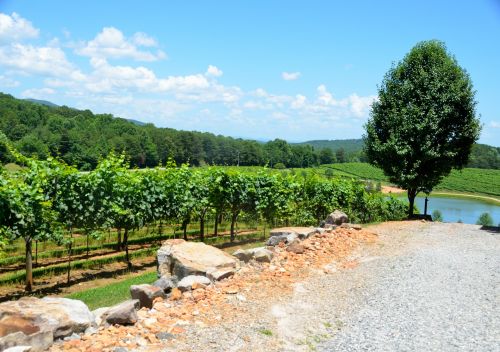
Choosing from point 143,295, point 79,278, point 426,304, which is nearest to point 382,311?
point 426,304

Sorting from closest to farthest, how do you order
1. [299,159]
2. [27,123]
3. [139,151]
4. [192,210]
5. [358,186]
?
[192,210]
[358,186]
[27,123]
[139,151]
[299,159]

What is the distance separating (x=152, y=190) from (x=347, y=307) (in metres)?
15.9

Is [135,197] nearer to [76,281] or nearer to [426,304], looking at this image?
[76,281]

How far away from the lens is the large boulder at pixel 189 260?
1160 centimetres

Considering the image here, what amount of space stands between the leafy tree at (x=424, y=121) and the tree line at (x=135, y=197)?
6.95 metres

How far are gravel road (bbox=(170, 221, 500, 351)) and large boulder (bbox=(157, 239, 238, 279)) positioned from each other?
231 centimetres

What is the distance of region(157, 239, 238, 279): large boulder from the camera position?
1160 centimetres

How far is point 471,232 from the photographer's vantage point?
19.8 m

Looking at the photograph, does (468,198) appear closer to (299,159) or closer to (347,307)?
(299,159)

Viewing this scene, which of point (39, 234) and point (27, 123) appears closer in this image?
point (39, 234)

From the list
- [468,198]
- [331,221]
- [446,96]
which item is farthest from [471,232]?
[468,198]

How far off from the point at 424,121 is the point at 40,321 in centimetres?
2372

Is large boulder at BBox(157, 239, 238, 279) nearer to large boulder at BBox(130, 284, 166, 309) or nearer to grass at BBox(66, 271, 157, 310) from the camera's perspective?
large boulder at BBox(130, 284, 166, 309)

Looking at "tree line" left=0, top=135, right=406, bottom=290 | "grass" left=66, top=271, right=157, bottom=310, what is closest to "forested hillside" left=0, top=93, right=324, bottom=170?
"tree line" left=0, top=135, right=406, bottom=290
